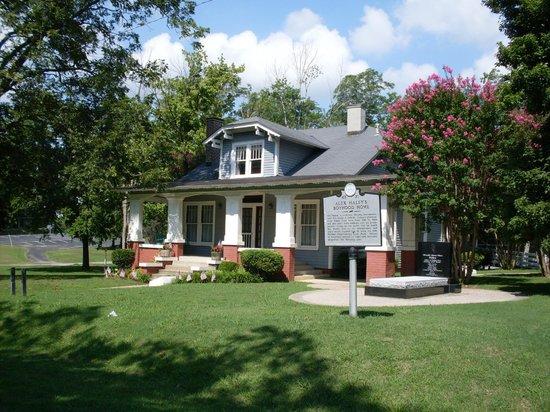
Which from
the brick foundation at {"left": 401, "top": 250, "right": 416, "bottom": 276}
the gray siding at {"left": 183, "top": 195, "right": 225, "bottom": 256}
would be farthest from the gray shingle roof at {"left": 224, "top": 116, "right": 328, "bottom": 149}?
the brick foundation at {"left": 401, "top": 250, "right": 416, "bottom": 276}

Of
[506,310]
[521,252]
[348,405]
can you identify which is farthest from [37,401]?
[521,252]

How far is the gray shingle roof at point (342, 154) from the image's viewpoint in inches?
895

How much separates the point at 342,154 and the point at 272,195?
11.2ft

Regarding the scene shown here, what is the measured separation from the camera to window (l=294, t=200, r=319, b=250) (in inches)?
946

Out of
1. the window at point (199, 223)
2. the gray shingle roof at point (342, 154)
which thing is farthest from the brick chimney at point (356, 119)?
the window at point (199, 223)

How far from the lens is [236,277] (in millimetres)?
20094

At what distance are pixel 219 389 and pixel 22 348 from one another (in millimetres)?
4844

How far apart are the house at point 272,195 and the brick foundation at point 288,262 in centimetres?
4

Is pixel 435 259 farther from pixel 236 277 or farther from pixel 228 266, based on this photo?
pixel 228 266

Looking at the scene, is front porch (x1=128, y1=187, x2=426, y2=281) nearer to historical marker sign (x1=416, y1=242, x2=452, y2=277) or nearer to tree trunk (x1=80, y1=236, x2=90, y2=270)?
historical marker sign (x1=416, y1=242, x2=452, y2=277)

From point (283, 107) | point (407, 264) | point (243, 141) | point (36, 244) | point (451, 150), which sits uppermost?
point (283, 107)

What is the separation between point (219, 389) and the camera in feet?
24.5

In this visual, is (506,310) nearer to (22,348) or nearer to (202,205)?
(22,348)

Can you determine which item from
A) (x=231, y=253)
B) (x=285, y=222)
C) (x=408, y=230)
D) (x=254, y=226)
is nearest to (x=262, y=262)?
(x=285, y=222)
